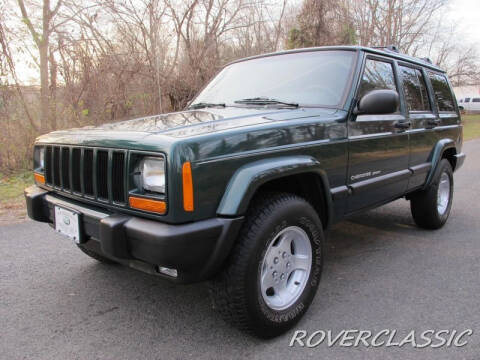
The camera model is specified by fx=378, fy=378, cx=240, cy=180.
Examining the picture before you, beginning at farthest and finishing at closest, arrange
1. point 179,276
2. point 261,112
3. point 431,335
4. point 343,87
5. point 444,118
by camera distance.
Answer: point 444,118, point 343,87, point 261,112, point 431,335, point 179,276

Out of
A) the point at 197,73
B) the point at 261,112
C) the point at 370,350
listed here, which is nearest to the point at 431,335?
the point at 370,350

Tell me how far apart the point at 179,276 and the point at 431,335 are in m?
1.56

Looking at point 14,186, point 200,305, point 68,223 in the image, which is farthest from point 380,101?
point 14,186

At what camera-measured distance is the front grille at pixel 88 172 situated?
6.69ft

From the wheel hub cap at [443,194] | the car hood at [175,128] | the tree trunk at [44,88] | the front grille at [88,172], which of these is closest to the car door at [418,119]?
the wheel hub cap at [443,194]

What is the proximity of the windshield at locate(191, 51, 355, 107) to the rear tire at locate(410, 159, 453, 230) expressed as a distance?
1896 millimetres

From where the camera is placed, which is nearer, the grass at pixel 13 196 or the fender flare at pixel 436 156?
the fender flare at pixel 436 156

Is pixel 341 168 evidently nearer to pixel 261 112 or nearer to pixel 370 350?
pixel 261 112

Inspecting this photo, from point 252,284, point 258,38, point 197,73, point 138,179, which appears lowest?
point 252,284

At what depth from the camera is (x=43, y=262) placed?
11.1 ft

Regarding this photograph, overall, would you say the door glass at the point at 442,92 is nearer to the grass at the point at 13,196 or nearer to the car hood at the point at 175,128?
the car hood at the point at 175,128

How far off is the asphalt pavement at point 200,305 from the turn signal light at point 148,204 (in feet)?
2.78

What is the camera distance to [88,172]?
2234 millimetres

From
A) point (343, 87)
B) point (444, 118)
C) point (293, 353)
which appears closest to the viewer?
point (293, 353)
